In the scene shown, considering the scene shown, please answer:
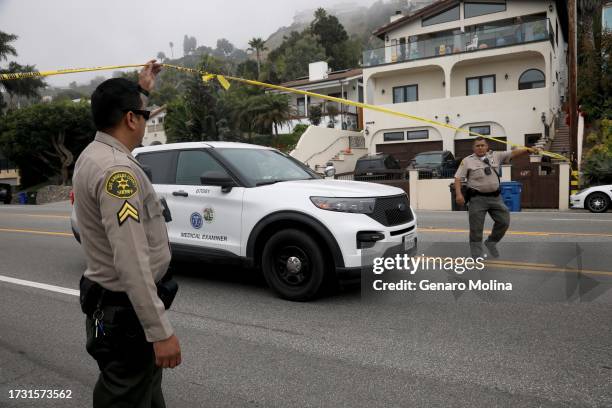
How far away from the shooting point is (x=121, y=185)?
6.77 ft

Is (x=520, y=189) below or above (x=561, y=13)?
below

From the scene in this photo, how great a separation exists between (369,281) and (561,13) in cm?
3381

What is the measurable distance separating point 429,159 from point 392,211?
1895 centimetres

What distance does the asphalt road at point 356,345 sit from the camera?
3.47 metres

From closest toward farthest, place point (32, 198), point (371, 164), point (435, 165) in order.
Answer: point (435, 165) < point (371, 164) < point (32, 198)

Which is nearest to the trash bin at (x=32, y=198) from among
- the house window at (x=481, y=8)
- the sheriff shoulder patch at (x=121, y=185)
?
the house window at (x=481, y=8)

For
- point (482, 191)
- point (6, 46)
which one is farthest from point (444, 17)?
point (6, 46)

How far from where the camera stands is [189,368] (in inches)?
157

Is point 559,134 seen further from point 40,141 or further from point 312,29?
point 312,29

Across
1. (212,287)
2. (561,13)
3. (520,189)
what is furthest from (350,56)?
(212,287)

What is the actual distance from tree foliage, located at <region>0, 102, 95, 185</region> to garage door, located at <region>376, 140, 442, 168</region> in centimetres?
2386

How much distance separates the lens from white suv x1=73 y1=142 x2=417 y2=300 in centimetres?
523

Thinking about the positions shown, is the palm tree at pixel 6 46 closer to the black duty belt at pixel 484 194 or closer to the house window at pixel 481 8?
the house window at pixel 481 8

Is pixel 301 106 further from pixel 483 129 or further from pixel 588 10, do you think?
pixel 588 10
